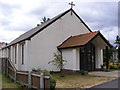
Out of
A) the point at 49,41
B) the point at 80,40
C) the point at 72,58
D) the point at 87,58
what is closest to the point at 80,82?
the point at 72,58

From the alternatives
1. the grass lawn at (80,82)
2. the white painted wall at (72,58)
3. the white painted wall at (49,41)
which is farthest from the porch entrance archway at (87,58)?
the grass lawn at (80,82)

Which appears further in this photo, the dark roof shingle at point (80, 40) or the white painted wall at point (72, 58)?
the white painted wall at point (72, 58)

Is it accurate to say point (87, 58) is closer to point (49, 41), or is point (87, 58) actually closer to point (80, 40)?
point (80, 40)

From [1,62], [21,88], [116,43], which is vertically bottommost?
[21,88]

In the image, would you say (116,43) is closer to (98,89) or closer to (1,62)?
(1,62)

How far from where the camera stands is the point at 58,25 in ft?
63.2

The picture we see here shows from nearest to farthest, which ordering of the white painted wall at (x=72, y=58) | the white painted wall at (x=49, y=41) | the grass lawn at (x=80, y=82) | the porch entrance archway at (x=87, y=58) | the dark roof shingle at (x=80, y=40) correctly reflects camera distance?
the grass lawn at (x=80, y=82)
the dark roof shingle at (x=80, y=40)
the white painted wall at (x=72, y=58)
the porch entrance archway at (x=87, y=58)
the white painted wall at (x=49, y=41)

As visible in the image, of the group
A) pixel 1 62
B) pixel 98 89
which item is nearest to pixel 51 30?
pixel 1 62

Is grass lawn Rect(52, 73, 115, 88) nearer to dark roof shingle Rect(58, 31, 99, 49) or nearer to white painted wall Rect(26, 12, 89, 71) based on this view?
dark roof shingle Rect(58, 31, 99, 49)

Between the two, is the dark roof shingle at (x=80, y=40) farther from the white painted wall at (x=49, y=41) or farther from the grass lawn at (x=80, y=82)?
the grass lawn at (x=80, y=82)

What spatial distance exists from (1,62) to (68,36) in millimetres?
8328

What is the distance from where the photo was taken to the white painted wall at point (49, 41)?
17484 millimetres

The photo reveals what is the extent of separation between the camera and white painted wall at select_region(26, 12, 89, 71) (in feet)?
57.4

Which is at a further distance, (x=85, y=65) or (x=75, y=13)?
(x=75, y=13)
